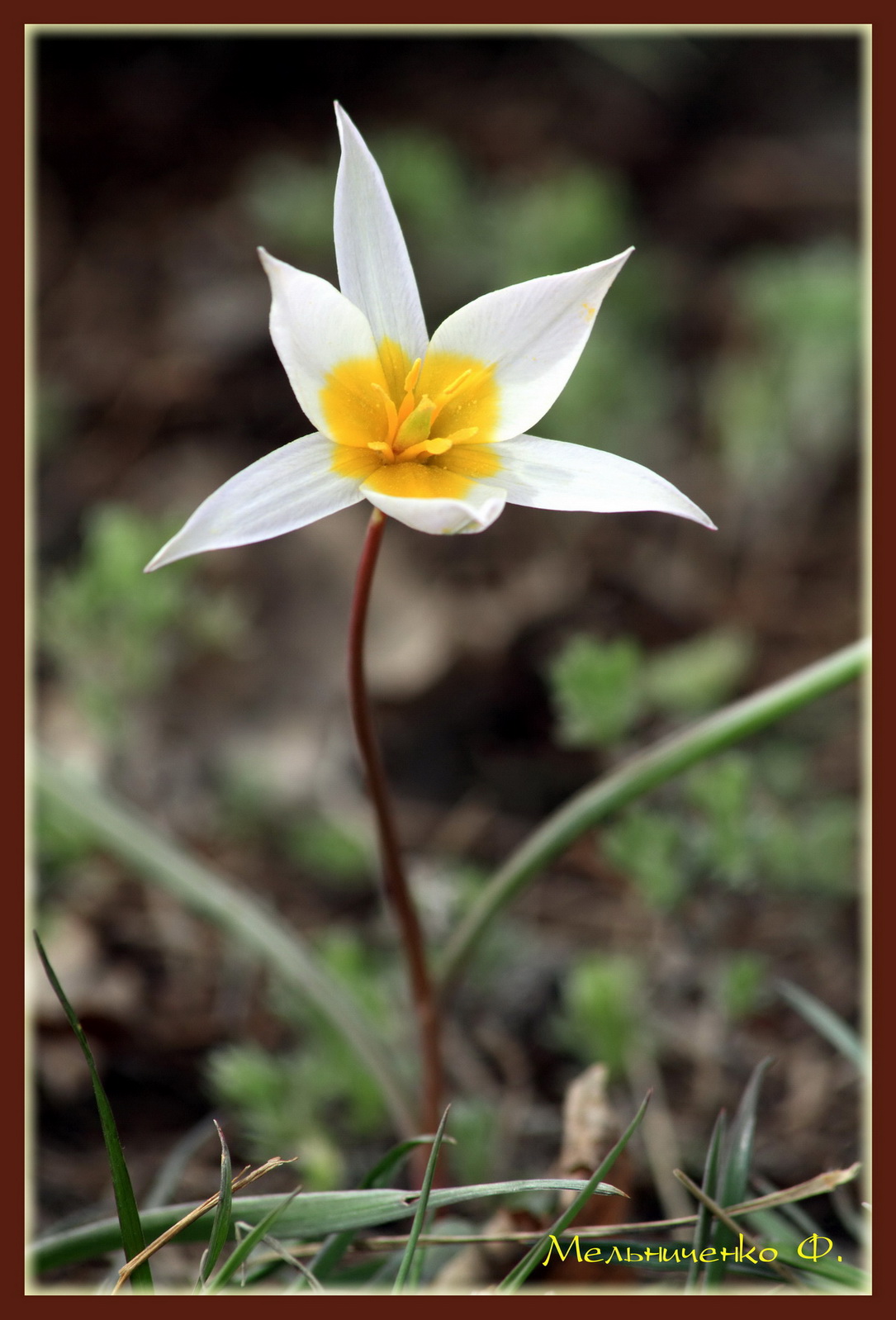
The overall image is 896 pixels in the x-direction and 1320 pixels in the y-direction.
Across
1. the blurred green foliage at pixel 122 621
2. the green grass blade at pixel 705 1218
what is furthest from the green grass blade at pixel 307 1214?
the blurred green foliage at pixel 122 621

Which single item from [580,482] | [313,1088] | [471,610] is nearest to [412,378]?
[580,482]

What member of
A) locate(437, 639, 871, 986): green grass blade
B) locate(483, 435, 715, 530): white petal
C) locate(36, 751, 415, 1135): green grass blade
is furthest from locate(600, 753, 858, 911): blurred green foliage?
locate(483, 435, 715, 530): white petal

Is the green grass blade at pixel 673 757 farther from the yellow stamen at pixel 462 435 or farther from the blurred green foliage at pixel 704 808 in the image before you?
the yellow stamen at pixel 462 435

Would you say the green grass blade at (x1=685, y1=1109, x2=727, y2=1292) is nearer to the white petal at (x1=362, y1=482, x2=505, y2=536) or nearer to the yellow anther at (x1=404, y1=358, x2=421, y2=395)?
the white petal at (x1=362, y1=482, x2=505, y2=536)

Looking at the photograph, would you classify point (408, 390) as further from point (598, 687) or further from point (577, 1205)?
point (577, 1205)

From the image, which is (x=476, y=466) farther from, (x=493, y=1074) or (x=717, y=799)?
(x=493, y=1074)

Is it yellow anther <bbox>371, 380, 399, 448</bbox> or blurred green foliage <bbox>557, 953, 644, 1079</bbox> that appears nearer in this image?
yellow anther <bbox>371, 380, 399, 448</bbox>
